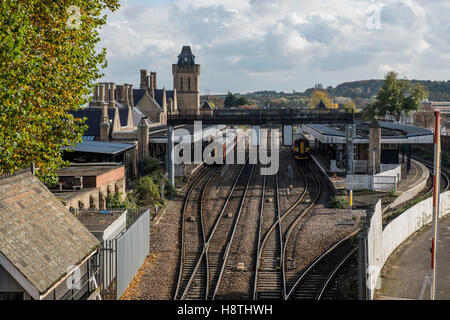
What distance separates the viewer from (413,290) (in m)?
15.0

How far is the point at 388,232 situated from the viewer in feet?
60.5

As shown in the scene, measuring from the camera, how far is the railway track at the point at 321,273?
1602 centimetres

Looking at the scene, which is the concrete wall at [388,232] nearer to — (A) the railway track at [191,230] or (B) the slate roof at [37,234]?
(A) the railway track at [191,230]

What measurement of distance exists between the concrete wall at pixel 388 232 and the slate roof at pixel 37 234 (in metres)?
7.75

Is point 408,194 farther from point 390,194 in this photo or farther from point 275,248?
point 275,248

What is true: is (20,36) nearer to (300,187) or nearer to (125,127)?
(300,187)

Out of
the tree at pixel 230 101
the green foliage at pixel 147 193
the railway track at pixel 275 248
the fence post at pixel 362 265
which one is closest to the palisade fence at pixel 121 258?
the railway track at pixel 275 248

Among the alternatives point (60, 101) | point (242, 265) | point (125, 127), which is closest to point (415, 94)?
point (125, 127)

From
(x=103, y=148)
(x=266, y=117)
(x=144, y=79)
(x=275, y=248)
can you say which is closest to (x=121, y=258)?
(x=275, y=248)

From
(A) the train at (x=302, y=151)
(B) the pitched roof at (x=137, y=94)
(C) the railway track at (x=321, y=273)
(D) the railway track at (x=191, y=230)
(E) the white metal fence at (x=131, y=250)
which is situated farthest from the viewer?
(B) the pitched roof at (x=137, y=94)

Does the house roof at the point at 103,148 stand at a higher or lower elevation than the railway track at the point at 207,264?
higher

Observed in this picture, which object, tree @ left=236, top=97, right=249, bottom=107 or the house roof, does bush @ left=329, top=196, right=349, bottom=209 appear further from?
tree @ left=236, top=97, right=249, bottom=107

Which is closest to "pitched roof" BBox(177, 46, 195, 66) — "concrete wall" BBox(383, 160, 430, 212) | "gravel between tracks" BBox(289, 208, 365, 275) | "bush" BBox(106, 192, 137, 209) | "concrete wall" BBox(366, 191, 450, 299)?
"concrete wall" BBox(383, 160, 430, 212)

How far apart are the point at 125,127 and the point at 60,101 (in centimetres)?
3891
